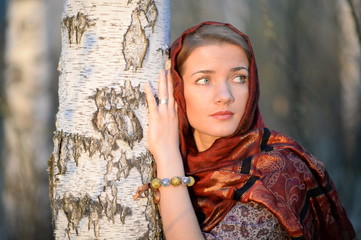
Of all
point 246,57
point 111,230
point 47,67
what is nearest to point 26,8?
point 47,67

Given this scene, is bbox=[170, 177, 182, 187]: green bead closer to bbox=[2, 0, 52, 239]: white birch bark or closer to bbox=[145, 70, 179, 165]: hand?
bbox=[145, 70, 179, 165]: hand

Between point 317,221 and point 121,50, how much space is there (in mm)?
1509

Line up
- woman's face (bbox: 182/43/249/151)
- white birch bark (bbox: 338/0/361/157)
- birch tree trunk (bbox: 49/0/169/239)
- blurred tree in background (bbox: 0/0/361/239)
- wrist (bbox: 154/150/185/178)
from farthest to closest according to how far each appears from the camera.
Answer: white birch bark (bbox: 338/0/361/157) → blurred tree in background (bbox: 0/0/361/239) → woman's face (bbox: 182/43/249/151) → wrist (bbox: 154/150/185/178) → birch tree trunk (bbox: 49/0/169/239)

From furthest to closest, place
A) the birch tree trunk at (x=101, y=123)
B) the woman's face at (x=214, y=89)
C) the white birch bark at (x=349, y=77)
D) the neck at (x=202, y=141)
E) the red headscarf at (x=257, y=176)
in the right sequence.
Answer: the white birch bark at (x=349, y=77) < the neck at (x=202, y=141) < the woman's face at (x=214, y=89) < the red headscarf at (x=257, y=176) < the birch tree trunk at (x=101, y=123)

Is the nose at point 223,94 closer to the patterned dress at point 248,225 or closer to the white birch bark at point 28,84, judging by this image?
the patterned dress at point 248,225

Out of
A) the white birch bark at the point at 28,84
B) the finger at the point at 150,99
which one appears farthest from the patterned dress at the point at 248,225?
the white birch bark at the point at 28,84

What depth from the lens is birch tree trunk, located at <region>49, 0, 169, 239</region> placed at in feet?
6.64

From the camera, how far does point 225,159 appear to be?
2.47 meters

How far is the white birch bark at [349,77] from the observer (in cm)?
659

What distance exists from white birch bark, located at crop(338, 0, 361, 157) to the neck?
446 centimetres

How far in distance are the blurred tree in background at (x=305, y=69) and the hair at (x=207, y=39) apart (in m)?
1.23

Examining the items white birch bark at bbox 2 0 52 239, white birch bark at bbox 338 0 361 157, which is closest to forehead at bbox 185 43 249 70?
white birch bark at bbox 2 0 52 239

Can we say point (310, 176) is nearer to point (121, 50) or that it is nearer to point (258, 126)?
point (258, 126)

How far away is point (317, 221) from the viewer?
2.59m
